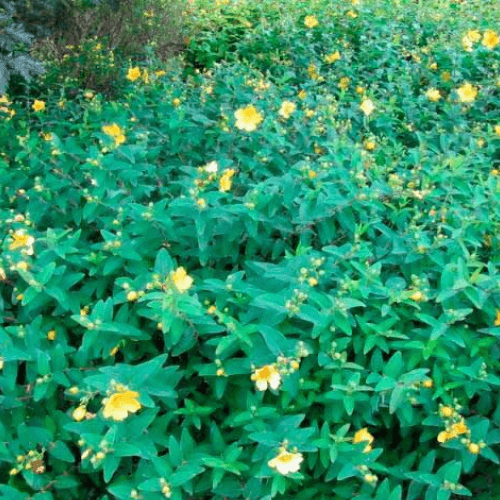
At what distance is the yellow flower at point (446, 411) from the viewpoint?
5.59 ft

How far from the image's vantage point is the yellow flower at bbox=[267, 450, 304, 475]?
4.99 feet

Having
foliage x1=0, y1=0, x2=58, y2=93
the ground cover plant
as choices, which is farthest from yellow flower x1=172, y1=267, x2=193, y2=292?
foliage x1=0, y1=0, x2=58, y2=93

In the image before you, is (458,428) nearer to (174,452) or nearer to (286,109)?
(174,452)

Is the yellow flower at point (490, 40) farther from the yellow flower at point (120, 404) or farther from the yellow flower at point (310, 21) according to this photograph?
the yellow flower at point (120, 404)

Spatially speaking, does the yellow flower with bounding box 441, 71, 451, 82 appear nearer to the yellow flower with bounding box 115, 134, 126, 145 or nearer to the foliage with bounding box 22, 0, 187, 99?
the foliage with bounding box 22, 0, 187, 99

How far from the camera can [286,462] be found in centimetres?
153

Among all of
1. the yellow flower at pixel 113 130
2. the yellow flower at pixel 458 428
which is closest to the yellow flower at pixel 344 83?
the yellow flower at pixel 113 130

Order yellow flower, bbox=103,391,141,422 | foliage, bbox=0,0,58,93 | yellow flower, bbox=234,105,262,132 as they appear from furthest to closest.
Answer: yellow flower, bbox=234,105,262,132, foliage, bbox=0,0,58,93, yellow flower, bbox=103,391,141,422

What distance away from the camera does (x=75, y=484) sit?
1.66 meters

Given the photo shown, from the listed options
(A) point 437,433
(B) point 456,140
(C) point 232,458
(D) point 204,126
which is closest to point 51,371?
(C) point 232,458

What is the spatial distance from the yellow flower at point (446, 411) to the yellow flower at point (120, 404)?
0.80 metres

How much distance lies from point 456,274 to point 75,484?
1228mm

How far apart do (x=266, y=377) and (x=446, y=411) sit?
493mm

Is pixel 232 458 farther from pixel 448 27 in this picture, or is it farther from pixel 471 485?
pixel 448 27
